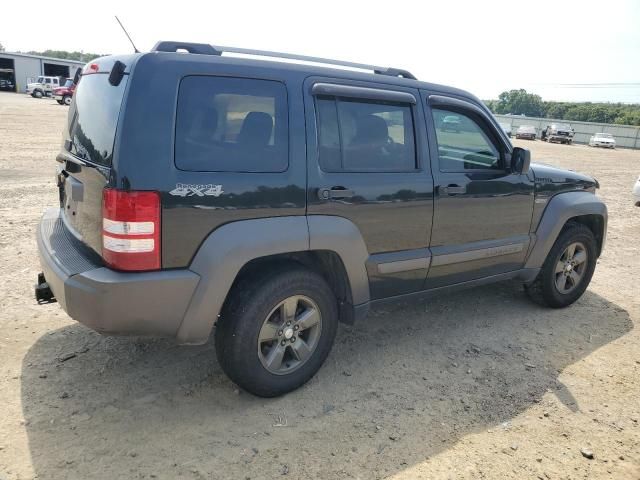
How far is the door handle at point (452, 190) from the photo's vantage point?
A: 3.57 metres

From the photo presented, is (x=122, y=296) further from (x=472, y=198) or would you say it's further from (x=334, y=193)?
(x=472, y=198)

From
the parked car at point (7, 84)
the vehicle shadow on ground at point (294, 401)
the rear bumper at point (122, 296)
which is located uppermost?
the rear bumper at point (122, 296)

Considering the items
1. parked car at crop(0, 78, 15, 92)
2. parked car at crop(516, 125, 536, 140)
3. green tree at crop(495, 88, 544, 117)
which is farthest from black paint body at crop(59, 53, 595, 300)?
green tree at crop(495, 88, 544, 117)

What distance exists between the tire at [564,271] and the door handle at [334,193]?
242 cm

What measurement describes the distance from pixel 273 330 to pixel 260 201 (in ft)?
2.58

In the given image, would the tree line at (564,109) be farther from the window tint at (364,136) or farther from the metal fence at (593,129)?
the window tint at (364,136)

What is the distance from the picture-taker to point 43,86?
148 ft

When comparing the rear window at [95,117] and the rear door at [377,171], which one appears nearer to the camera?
the rear window at [95,117]

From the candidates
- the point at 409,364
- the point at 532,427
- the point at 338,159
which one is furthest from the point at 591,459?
the point at 338,159

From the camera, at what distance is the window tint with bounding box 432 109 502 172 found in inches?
144

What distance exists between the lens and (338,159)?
313cm

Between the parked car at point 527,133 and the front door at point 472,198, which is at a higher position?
the front door at point 472,198

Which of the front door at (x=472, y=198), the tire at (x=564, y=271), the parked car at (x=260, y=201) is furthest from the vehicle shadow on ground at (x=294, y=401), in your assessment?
the front door at (x=472, y=198)

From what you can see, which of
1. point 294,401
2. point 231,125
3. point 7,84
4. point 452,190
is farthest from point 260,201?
point 7,84
